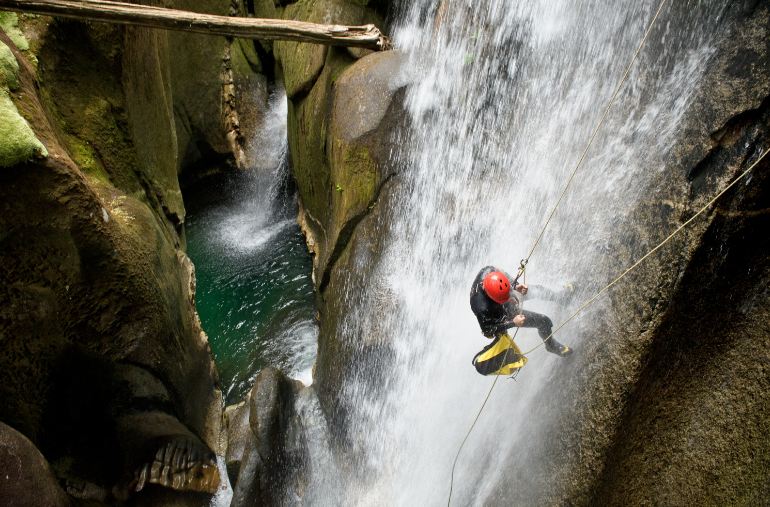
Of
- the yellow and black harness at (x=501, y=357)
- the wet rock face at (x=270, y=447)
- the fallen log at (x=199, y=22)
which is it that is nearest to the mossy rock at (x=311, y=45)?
the fallen log at (x=199, y=22)

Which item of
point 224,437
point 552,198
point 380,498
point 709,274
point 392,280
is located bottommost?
point 224,437

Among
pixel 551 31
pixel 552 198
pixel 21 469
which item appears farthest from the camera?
pixel 551 31

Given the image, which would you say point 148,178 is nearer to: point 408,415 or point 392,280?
point 392,280

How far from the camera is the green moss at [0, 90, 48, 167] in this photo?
150 inches

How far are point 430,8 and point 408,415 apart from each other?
6049 mm

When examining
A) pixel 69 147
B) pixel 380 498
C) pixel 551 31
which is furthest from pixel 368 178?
pixel 380 498

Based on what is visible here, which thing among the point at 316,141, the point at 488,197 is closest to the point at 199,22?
the point at 316,141

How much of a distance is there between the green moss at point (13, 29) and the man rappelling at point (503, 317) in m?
5.42

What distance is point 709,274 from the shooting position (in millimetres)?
3008

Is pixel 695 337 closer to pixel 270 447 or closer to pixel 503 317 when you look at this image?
pixel 503 317

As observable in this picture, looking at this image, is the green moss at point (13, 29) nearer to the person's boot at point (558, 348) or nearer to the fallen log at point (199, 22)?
the fallen log at point (199, 22)

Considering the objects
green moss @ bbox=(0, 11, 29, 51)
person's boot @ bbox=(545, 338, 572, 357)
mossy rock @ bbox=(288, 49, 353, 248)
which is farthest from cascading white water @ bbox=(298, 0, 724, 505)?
green moss @ bbox=(0, 11, 29, 51)

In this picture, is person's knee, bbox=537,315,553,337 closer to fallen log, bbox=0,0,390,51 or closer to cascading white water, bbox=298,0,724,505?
cascading white water, bbox=298,0,724,505

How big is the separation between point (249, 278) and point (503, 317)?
7.27 metres
